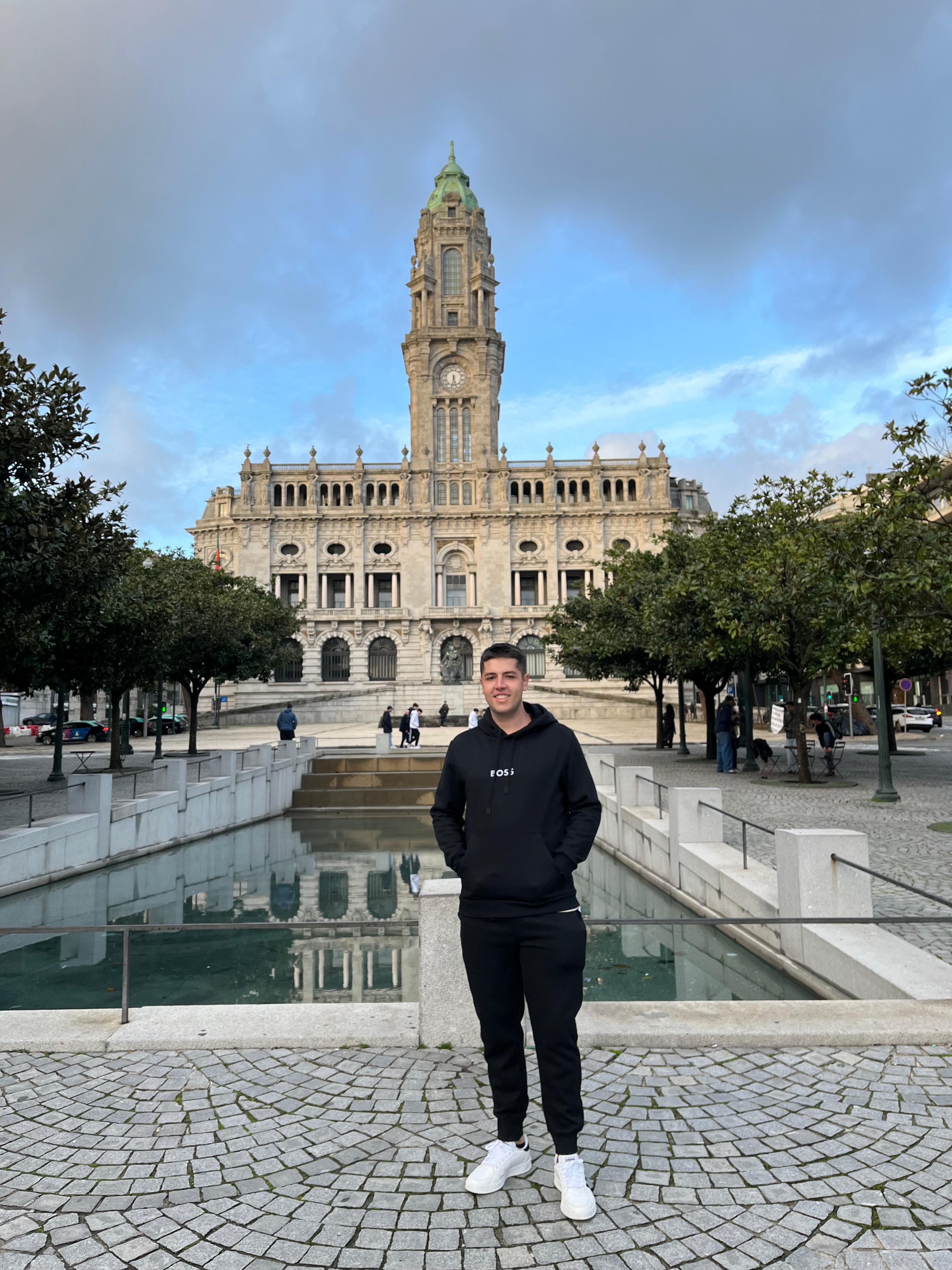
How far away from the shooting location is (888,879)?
5.99 metres

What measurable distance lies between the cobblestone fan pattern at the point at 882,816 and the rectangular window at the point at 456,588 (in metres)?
41.9

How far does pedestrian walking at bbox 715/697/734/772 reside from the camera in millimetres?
21312

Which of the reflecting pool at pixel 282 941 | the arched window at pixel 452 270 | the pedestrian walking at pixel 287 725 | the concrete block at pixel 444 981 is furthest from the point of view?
the arched window at pixel 452 270

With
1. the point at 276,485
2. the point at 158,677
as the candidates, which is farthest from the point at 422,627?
the point at 158,677

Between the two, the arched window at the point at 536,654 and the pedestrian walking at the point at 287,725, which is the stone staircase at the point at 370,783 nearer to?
the pedestrian walking at the point at 287,725

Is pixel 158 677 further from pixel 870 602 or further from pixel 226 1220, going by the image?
pixel 226 1220

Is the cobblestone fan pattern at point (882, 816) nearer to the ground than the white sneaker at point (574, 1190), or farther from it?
nearer to the ground

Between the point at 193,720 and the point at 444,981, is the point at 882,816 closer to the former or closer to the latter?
the point at 444,981

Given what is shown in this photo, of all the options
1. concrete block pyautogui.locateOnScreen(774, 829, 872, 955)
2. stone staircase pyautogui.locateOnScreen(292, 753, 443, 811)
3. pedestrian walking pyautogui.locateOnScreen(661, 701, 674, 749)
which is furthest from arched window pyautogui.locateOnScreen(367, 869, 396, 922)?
pedestrian walking pyautogui.locateOnScreen(661, 701, 674, 749)

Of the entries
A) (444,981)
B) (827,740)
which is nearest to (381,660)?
(827,740)

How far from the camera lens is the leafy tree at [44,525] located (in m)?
11.5

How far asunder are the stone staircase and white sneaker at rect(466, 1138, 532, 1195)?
1819cm

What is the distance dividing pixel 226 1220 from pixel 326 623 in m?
61.4

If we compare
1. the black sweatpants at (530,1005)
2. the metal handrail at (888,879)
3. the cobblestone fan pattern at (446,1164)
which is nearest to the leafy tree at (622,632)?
the metal handrail at (888,879)
